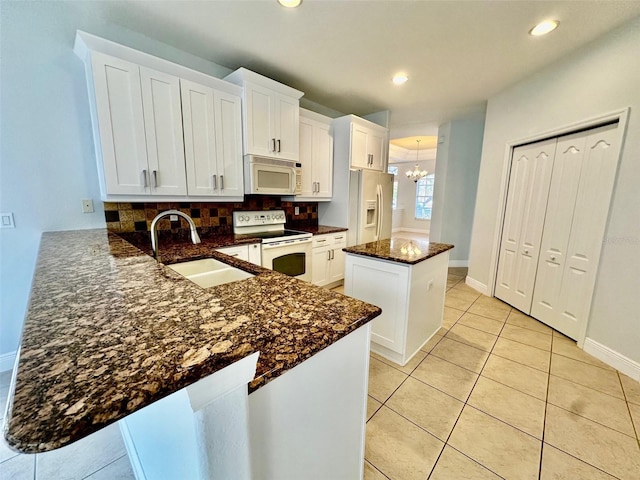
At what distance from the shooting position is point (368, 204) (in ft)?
12.2

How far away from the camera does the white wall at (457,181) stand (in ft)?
15.0

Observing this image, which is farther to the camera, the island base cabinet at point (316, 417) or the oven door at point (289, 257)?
the oven door at point (289, 257)

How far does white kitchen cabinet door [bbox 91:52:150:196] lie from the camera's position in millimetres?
1910

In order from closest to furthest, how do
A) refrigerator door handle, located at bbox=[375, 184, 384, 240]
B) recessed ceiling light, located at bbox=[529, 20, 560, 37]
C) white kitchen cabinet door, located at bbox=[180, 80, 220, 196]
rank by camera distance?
1. recessed ceiling light, located at bbox=[529, 20, 560, 37]
2. white kitchen cabinet door, located at bbox=[180, 80, 220, 196]
3. refrigerator door handle, located at bbox=[375, 184, 384, 240]

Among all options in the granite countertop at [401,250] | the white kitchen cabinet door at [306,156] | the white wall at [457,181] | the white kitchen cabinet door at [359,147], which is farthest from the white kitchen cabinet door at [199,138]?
the white wall at [457,181]

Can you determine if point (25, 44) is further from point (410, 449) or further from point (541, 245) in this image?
point (541, 245)

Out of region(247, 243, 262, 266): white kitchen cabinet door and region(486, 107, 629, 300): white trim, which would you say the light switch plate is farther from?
region(486, 107, 629, 300): white trim

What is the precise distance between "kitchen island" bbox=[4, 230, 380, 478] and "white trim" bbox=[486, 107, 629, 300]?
276 centimetres

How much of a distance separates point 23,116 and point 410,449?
3375 mm

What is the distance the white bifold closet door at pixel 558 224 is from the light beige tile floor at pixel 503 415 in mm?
467

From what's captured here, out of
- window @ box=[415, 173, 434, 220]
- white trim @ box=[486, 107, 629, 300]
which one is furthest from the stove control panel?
window @ box=[415, 173, 434, 220]

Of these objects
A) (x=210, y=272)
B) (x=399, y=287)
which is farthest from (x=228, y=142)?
(x=399, y=287)

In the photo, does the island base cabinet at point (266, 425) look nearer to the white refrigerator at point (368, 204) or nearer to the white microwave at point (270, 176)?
the white microwave at point (270, 176)

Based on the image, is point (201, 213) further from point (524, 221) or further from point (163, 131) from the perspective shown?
point (524, 221)
